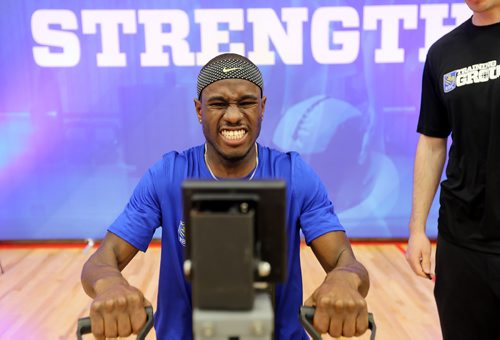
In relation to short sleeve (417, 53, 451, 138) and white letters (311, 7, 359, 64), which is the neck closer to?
short sleeve (417, 53, 451, 138)

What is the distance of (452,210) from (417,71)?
2535 mm

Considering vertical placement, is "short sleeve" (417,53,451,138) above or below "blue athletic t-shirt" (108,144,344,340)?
above

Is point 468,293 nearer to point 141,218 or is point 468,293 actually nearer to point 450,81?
point 450,81

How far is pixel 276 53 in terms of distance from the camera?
384 centimetres

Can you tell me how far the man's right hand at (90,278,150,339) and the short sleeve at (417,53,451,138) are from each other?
1.21 metres

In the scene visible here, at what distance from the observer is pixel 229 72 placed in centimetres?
Answer: 141

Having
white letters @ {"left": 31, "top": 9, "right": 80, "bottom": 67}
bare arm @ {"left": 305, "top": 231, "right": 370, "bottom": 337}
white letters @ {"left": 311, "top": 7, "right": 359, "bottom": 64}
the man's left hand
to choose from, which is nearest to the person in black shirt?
bare arm @ {"left": 305, "top": 231, "right": 370, "bottom": 337}

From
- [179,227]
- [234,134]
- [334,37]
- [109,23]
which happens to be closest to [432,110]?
[234,134]

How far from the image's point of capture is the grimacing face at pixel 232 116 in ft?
4.62

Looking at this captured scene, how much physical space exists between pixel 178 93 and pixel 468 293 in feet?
9.41

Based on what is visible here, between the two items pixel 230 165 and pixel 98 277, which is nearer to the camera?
pixel 98 277

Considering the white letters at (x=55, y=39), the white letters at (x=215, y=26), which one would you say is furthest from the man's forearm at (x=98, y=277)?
the white letters at (x=55, y=39)

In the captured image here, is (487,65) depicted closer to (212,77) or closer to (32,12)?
(212,77)

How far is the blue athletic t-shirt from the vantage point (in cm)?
143
